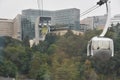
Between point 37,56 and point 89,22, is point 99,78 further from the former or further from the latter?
point 89,22

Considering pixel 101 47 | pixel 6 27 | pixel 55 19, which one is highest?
pixel 101 47

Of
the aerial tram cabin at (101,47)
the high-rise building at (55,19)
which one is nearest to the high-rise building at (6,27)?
the high-rise building at (55,19)

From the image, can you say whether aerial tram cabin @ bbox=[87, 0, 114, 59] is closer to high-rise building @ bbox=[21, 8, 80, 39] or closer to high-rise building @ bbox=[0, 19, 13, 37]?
high-rise building @ bbox=[21, 8, 80, 39]

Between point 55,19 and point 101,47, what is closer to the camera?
point 101,47

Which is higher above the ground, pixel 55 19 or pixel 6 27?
pixel 55 19

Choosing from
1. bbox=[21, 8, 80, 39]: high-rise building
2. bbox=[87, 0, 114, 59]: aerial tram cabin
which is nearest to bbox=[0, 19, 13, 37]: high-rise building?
bbox=[21, 8, 80, 39]: high-rise building

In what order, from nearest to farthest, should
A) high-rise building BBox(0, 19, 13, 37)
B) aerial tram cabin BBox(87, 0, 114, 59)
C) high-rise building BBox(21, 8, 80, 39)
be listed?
1. aerial tram cabin BBox(87, 0, 114, 59)
2. high-rise building BBox(21, 8, 80, 39)
3. high-rise building BBox(0, 19, 13, 37)

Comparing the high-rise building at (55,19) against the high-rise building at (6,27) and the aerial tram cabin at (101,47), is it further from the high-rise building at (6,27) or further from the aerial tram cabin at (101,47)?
the aerial tram cabin at (101,47)

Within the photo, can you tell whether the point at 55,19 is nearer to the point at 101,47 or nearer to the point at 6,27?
the point at 6,27

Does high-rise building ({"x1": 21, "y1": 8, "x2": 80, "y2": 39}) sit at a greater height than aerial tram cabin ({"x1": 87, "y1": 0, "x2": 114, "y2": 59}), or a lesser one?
lesser

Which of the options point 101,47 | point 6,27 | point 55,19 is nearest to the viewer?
point 101,47

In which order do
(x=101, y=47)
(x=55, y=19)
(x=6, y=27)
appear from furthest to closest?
(x=55, y=19), (x=6, y=27), (x=101, y=47)

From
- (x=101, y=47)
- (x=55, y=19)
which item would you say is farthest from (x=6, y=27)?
(x=101, y=47)
